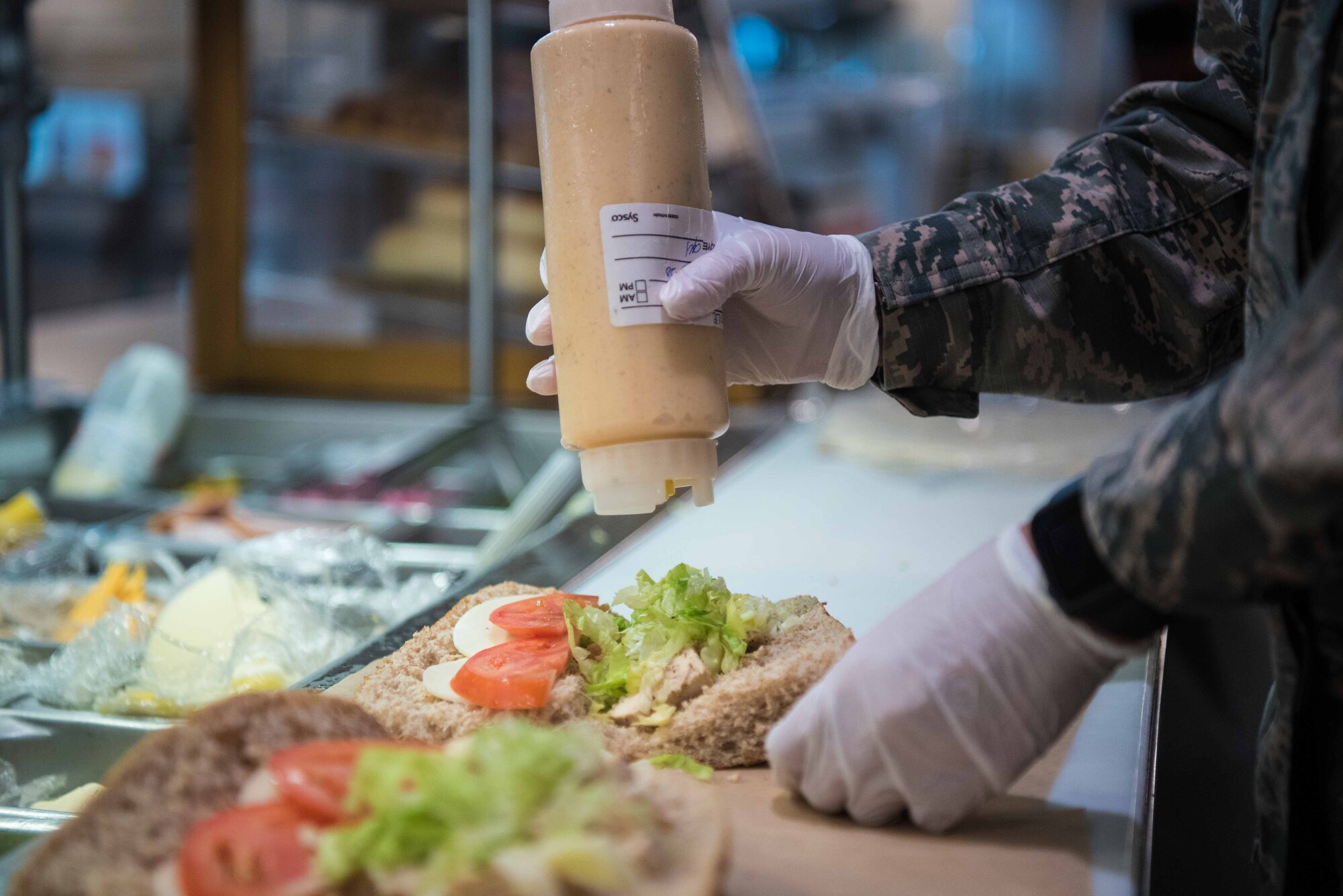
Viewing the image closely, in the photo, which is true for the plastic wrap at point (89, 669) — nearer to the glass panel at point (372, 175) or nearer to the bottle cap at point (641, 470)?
the bottle cap at point (641, 470)

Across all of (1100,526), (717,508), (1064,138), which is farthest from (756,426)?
(1064,138)

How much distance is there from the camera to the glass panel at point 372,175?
3.69 metres

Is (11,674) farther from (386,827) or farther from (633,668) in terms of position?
(386,827)

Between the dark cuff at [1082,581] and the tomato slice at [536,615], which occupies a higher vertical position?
the dark cuff at [1082,581]

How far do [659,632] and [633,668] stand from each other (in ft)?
0.18

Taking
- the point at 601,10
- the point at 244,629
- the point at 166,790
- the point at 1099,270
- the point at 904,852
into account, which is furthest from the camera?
the point at 244,629

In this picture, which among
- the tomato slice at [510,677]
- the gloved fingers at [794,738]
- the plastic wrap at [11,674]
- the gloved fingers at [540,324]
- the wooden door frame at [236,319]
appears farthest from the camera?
the wooden door frame at [236,319]

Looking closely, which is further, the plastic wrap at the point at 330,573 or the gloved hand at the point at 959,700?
the plastic wrap at the point at 330,573

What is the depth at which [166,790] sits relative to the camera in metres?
0.87

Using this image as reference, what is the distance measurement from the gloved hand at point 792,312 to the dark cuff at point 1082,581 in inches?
18.3

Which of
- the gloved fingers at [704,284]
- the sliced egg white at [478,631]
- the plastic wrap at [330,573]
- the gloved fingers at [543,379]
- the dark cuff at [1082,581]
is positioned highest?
the gloved fingers at [704,284]

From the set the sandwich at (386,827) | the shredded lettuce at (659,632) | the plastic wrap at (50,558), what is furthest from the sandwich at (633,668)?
the plastic wrap at (50,558)

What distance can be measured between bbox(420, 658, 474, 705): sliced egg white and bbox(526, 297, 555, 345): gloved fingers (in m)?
0.44

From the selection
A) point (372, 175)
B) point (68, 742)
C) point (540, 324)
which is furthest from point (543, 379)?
point (372, 175)
